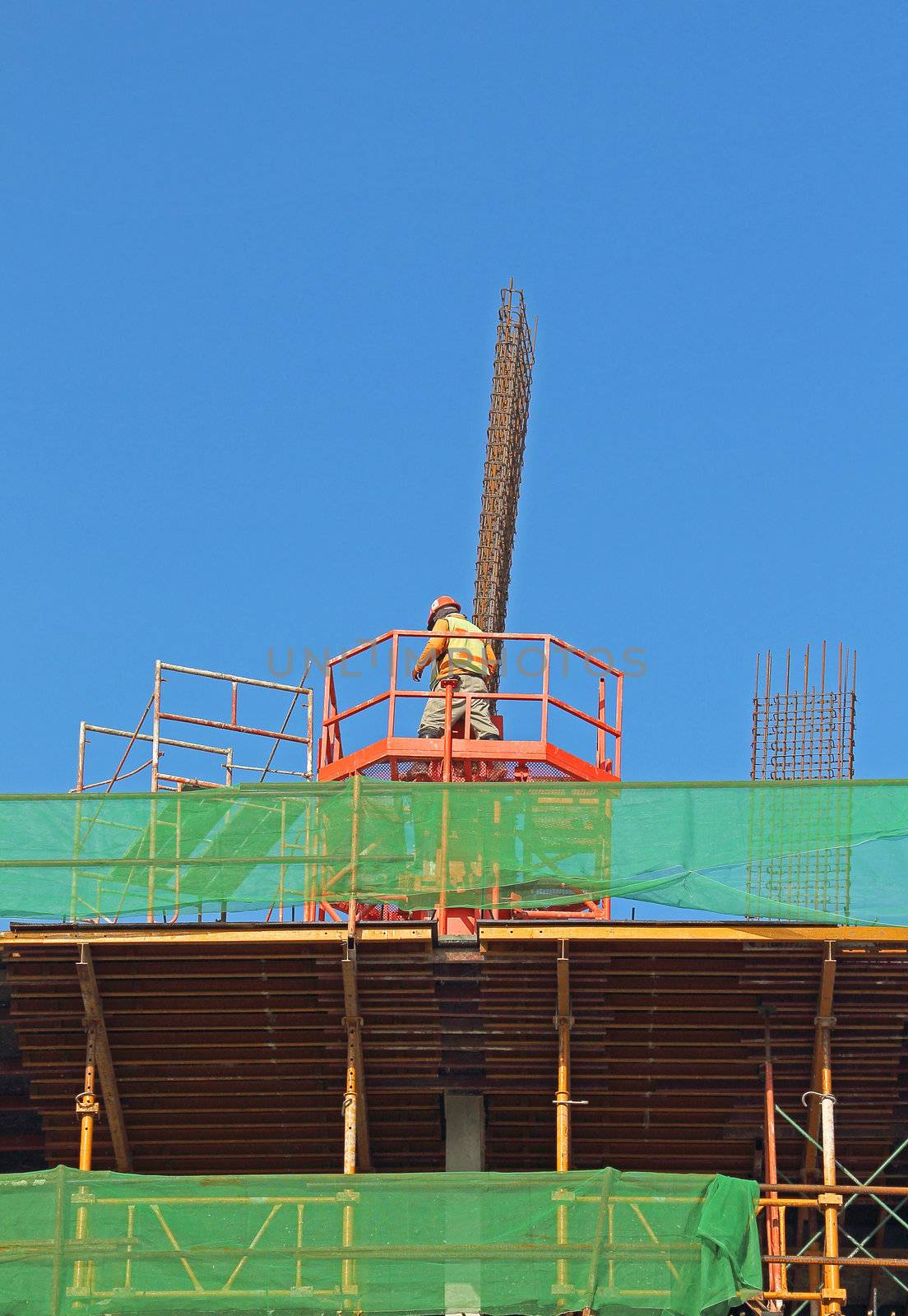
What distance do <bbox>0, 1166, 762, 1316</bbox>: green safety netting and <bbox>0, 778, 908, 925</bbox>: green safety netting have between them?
2.99 metres

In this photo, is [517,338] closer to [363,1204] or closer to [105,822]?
[105,822]

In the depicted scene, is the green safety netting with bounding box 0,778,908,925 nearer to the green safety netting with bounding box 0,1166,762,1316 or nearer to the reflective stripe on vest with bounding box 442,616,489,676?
the green safety netting with bounding box 0,1166,762,1316

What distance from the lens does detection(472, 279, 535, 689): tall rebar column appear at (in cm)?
3838

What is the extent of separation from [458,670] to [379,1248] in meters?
9.55

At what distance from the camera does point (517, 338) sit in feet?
138

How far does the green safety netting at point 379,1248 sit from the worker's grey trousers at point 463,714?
27.1ft

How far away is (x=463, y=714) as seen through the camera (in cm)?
2873

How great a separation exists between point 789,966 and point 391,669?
23.5 feet

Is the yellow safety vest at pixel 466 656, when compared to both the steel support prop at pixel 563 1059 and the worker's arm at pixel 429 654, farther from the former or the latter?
the steel support prop at pixel 563 1059

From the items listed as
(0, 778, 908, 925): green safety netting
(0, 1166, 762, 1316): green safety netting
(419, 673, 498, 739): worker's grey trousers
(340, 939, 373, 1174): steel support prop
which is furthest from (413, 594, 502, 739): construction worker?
(0, 1166, 762, 1316): green safety netting

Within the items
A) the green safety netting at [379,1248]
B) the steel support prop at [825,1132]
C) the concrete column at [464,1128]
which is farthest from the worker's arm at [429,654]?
the green safety netting at [379,1248]

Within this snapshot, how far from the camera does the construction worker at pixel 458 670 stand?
1131 inches

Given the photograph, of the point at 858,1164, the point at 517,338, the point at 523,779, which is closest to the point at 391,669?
the point at 523,779

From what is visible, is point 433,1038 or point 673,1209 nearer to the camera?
point 673,1209
